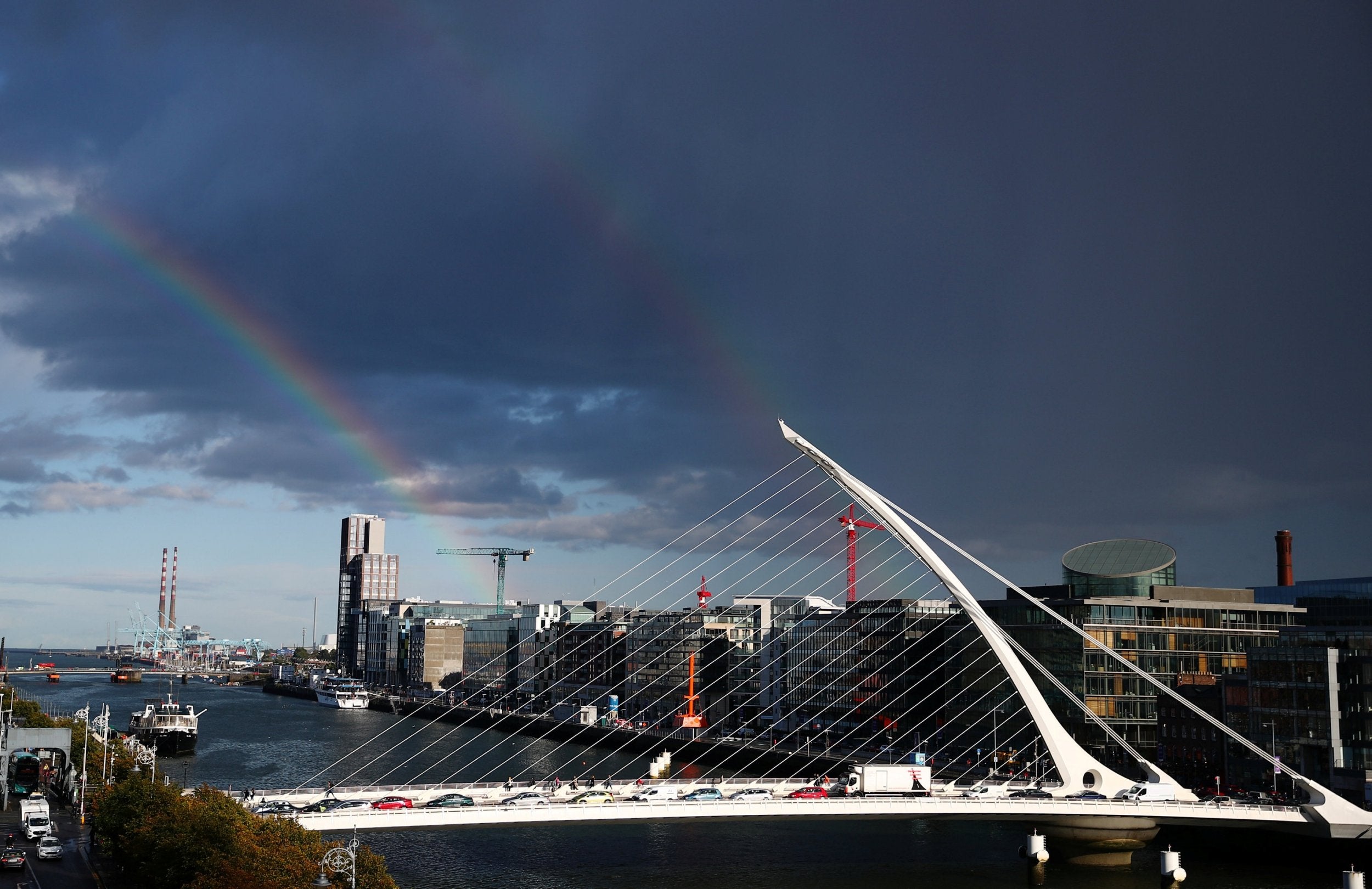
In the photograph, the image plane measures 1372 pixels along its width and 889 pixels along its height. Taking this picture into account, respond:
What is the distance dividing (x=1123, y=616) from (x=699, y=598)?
70.9 meters

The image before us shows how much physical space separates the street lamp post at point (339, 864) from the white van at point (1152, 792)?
32.6 m

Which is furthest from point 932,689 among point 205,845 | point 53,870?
point 205,845

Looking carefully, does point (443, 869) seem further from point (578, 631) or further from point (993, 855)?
point (578, 631)

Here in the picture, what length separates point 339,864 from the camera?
27.3 metres

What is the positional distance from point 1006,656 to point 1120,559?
3305cm

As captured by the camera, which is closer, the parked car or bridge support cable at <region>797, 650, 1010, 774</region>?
the parked car

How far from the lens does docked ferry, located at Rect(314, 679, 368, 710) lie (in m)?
155

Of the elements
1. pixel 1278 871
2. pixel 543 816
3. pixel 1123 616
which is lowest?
pixel 1278 871

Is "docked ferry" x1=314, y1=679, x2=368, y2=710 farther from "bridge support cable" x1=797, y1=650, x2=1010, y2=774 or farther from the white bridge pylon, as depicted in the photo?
the white bridge pylon

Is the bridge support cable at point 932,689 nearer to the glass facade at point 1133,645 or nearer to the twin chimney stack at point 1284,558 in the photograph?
the glass facade at point 1133,645

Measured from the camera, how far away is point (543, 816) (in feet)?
134

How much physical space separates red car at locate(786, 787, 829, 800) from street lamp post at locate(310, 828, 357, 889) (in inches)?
845

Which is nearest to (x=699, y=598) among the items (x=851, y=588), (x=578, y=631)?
(x=578, y=631)

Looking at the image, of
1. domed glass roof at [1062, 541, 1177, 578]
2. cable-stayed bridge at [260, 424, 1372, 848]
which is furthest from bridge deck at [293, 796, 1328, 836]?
domed glass roof at [1062, 541, 1177, 578]
